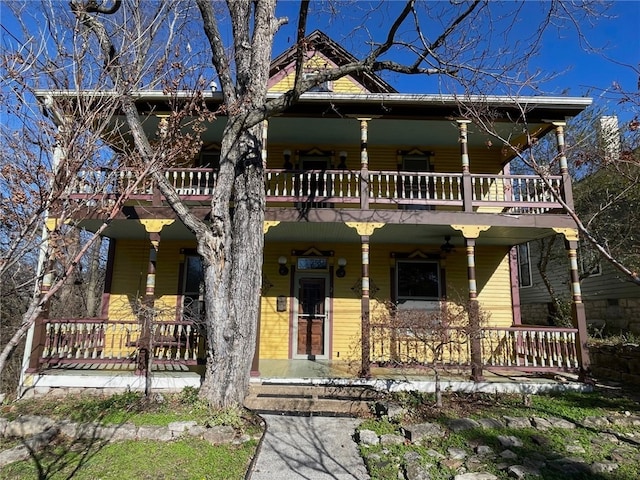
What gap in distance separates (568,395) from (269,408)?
5.63 m

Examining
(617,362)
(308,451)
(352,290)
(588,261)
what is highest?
(588,261)

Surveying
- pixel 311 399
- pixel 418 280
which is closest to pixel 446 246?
pixel 418 280

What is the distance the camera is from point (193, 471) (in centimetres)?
437

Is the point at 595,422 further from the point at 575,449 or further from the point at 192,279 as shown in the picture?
the point at 192,279

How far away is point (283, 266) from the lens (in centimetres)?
1030

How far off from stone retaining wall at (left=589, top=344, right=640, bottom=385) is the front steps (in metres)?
5.79

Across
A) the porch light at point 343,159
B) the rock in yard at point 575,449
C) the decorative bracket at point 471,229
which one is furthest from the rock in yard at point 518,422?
the porch light at point 343,159

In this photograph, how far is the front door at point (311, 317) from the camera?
9961mm

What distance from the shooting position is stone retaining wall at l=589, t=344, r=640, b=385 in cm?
826

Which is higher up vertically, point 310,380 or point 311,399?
point 310,380

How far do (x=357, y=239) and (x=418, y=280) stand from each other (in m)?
2.02

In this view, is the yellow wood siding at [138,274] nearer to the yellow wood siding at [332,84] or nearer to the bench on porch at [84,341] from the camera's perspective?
the bench on porch at [84,341]

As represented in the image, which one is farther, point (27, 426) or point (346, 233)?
point (346, 233)

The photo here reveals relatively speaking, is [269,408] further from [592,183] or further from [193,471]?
[592,183]
